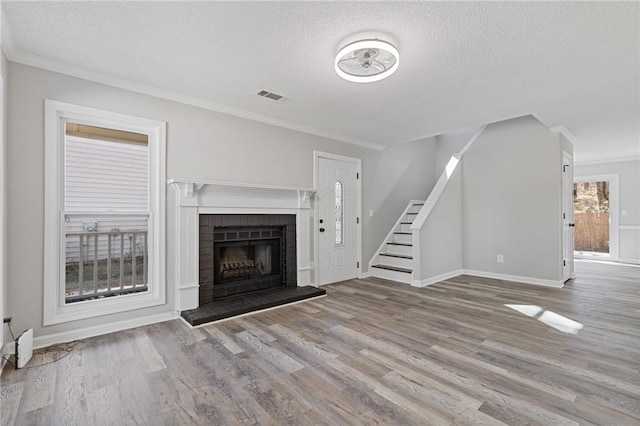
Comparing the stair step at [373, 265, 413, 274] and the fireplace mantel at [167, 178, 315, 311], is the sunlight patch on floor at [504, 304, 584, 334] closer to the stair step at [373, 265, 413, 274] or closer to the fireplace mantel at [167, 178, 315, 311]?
the stair step at [373, 265, 413, 274]

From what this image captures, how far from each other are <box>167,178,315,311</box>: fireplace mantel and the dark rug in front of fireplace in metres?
0.21

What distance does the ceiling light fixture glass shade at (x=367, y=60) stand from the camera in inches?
87.9

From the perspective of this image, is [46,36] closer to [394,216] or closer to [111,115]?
[111,115]

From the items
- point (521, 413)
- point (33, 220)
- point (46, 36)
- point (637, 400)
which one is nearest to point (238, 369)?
point (521, 413)

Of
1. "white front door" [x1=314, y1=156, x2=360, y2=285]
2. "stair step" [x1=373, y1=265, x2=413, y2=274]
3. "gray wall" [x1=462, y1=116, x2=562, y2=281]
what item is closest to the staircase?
"stair step" [x1=373, y1=265, x2=413, y2=274]

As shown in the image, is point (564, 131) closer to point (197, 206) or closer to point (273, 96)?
point (273, 96)

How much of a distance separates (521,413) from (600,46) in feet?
8.86

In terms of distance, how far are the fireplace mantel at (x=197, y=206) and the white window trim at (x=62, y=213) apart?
0.53 feet

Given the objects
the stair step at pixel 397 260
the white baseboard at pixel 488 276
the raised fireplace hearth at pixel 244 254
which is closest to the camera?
the raised fireplace hearth at pixel 244 254

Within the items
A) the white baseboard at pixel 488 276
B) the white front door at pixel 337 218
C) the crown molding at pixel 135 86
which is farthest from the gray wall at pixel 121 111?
the white baseboard at pixel 488 276

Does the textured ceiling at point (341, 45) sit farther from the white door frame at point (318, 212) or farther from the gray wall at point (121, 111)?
the white door frame at point (318, 212)

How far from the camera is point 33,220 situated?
8.34ft

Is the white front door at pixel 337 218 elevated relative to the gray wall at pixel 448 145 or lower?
lower

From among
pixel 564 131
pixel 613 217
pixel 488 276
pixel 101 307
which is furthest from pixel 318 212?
pixel 613 217
